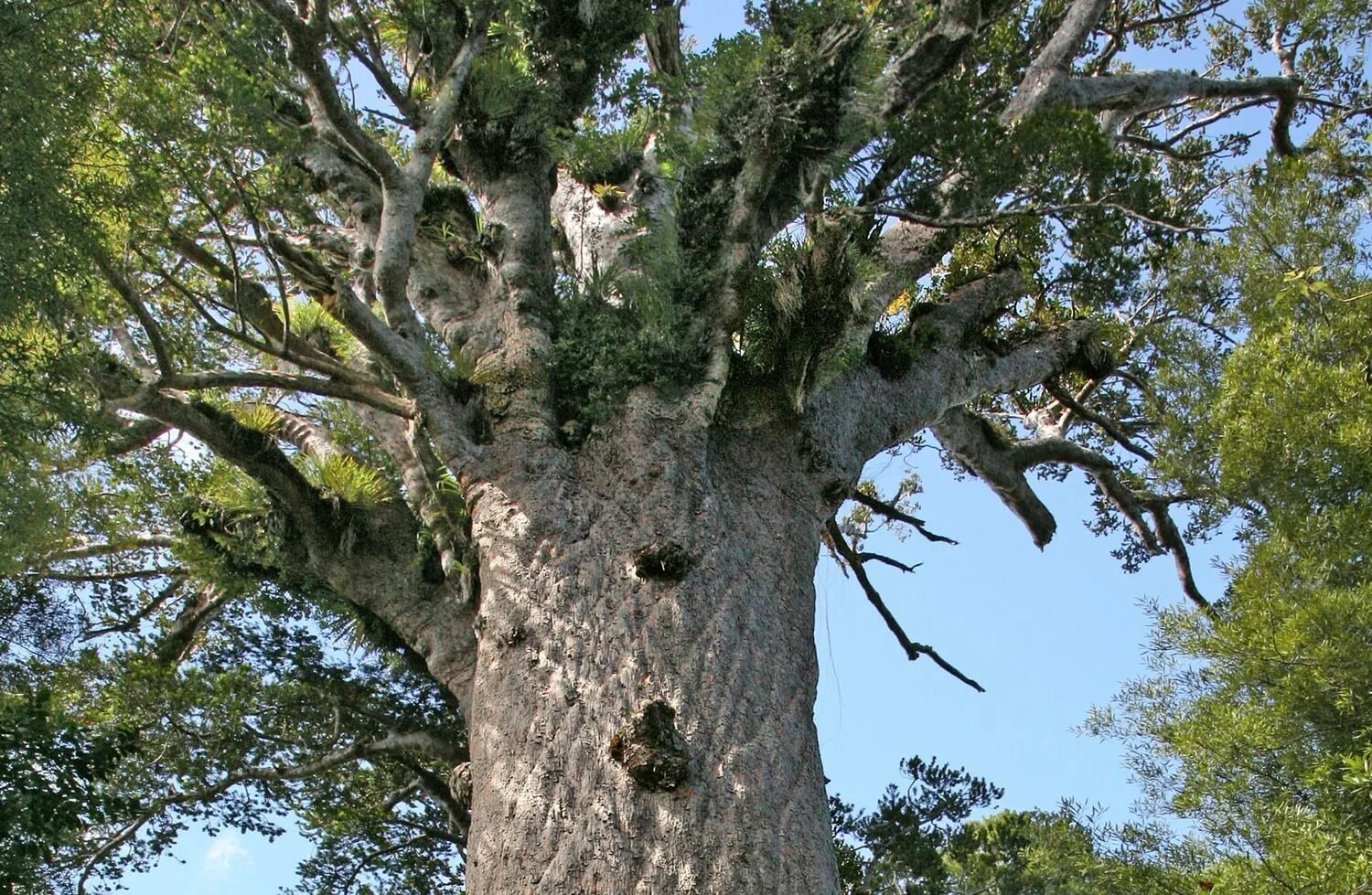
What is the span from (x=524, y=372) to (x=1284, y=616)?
339cm

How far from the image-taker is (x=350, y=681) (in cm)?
748

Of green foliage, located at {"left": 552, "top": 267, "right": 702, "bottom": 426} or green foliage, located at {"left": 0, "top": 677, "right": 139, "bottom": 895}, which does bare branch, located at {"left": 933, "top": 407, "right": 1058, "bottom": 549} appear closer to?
green foliage, located at {"left": 552, "top": 267, "right": 702, "bottom": 426}

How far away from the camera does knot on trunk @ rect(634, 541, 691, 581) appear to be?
4492 mm

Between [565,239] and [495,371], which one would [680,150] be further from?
[495,371]

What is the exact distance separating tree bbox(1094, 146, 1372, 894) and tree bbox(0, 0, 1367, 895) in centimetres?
107

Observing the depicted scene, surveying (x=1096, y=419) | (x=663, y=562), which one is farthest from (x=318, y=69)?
(x=1096, y=419)

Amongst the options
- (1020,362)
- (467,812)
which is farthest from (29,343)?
(1020,362)

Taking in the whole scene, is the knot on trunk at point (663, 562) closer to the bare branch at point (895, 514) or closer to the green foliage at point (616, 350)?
the green foliage at point (616, 350)

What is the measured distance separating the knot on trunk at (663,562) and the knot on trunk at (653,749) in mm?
607

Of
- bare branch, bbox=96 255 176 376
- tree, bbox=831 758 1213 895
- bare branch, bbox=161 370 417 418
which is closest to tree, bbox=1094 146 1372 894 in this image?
tree, bbox=831 758 1213 895

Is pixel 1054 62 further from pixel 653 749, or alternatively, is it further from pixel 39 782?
pixel 39 782

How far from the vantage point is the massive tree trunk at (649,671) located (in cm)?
371

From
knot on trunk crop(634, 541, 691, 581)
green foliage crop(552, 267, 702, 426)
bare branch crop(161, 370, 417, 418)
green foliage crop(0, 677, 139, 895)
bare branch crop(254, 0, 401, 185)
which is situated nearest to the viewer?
knot on trunk crop(634, 541, 691, 581)

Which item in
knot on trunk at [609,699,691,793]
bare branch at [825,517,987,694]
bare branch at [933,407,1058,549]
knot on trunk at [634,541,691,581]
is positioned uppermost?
bare branch at [933,407,1058,549]
